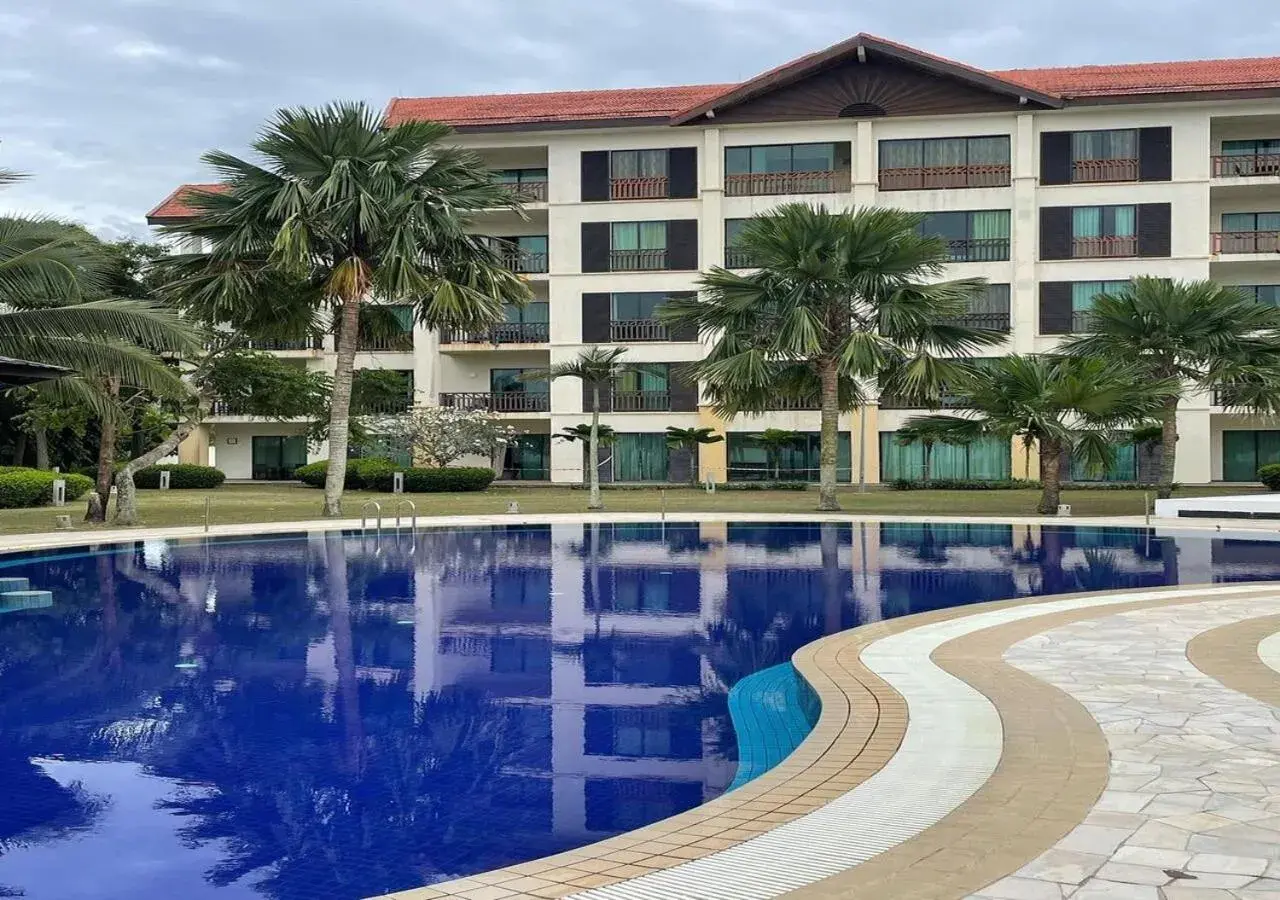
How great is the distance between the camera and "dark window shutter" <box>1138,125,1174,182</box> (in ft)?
128

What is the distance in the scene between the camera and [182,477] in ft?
135

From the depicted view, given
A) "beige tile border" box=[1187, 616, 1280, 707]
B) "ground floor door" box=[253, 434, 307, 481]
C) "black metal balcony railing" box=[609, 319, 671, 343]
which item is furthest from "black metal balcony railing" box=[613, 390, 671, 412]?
"beige tile border" box=[1187, 616, 1280, 707]

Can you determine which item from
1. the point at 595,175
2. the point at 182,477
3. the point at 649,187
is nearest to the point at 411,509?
the point at 182,477

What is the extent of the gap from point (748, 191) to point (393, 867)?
37.9 m

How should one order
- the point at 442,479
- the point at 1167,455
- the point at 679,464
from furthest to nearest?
the point at 679,464
the point at 442,479
the point at 1167,455

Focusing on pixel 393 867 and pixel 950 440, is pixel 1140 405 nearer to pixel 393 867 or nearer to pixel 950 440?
pixel 950 440

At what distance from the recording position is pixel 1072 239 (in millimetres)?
39719

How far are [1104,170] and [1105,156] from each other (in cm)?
48

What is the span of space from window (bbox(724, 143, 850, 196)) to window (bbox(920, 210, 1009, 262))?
12.0 ft

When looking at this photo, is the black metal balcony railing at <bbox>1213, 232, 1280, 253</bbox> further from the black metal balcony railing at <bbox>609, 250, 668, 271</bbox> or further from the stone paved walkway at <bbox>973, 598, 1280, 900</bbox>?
the stone paved walkway at <bbox>973, 598, 1280, 900</bbox>

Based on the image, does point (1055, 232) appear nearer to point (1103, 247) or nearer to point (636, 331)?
point (1103, 247)

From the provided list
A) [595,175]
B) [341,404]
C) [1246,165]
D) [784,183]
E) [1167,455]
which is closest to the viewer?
[341,404]

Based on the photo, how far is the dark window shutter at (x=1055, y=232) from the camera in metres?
39.7

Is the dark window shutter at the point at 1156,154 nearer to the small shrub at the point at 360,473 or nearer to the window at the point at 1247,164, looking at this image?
the window at the point at 1247,164
